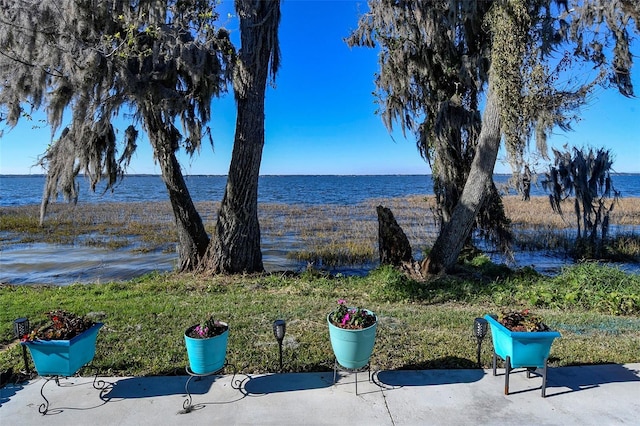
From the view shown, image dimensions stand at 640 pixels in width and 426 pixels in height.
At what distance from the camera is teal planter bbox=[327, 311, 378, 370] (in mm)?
2979

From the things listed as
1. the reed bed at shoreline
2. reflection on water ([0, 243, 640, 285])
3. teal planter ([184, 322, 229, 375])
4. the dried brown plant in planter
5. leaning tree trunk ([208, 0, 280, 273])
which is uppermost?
leaning tree trunk ([208, 0, 280, 273])

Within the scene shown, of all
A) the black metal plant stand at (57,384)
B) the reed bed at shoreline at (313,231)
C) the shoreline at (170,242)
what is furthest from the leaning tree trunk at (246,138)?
the reed bed at shoreline at (313,231)

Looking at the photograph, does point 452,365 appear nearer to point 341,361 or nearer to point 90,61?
point 341,361

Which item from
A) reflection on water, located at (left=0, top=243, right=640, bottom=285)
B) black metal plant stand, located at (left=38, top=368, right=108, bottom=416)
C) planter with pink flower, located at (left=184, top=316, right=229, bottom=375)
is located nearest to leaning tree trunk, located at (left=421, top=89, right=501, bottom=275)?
reflection on water, located at (left=0, top=243, right=640, bottom=285)

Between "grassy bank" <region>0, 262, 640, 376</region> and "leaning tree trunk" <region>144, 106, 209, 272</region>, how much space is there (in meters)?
0.57

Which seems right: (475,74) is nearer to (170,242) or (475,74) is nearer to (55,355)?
(55,355)

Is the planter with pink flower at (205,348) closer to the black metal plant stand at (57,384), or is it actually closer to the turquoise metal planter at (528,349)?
the black metal plant stand at (57,384)

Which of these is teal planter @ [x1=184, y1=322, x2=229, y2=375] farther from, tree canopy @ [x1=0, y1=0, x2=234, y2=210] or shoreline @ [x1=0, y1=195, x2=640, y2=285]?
shoreline @ [x1=0, y1=195, x2=640, y2=285]

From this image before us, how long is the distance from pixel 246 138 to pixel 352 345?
524 centimetres

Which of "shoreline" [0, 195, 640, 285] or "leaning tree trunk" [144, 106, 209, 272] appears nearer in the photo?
"leaning tree trunk" [144, 106, 209, 272]

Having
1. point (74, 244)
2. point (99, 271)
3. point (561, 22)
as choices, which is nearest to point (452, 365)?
point (561, 22)


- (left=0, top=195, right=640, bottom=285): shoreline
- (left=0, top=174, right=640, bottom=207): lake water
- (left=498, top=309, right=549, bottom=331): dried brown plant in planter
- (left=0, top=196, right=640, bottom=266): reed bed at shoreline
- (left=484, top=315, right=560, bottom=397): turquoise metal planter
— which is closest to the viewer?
(left=484, top=315, right=560, bottom=397): turquoise metal planter

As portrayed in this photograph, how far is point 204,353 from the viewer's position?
9.70 feet

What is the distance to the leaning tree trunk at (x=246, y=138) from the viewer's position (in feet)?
24.1
